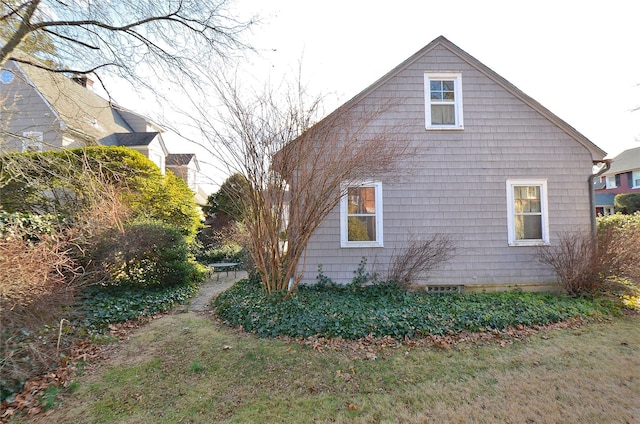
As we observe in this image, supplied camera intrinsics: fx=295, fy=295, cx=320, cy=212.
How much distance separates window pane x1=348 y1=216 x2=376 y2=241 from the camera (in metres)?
7.48

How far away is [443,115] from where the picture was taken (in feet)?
25.3

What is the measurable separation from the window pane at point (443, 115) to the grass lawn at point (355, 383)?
207 inches

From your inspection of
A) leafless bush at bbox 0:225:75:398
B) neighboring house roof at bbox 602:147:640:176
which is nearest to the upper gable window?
leafless bush at bbox 0:225:75:398

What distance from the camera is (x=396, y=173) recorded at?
284 inches

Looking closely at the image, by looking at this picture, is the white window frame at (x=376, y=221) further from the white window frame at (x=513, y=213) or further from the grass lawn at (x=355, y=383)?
the white window frame at (x=513, y=213)

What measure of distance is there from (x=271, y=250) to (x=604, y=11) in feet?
32.7

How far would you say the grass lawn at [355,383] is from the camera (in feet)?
9.86

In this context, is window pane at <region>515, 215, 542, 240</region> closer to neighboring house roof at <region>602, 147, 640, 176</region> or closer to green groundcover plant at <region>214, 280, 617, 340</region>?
green groundcover plant at <region>214, 280, 617, 340</region>

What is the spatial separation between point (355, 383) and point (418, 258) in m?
4.01

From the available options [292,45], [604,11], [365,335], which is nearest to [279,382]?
[365,335]

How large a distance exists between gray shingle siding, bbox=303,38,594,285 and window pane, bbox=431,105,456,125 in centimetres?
31

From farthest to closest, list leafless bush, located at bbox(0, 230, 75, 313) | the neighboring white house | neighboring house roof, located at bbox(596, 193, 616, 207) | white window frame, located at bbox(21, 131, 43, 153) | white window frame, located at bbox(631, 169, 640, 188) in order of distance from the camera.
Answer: neighboring house roof, located at bbox(596, 193, 616, 207)
white window frame, located at bbox(631, 169, 640, 188)
the neighboring white house
white window frame, located at bbox(21, 131, 43, 153)
leafless bush, located at bbox(0, 230, 75, 313)

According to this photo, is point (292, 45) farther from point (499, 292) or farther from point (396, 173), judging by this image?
point (499, 292)

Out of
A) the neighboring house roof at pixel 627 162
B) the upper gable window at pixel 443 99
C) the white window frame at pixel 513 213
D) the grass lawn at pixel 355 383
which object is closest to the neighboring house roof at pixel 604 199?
the neighboring house roof at pixel 627 162
